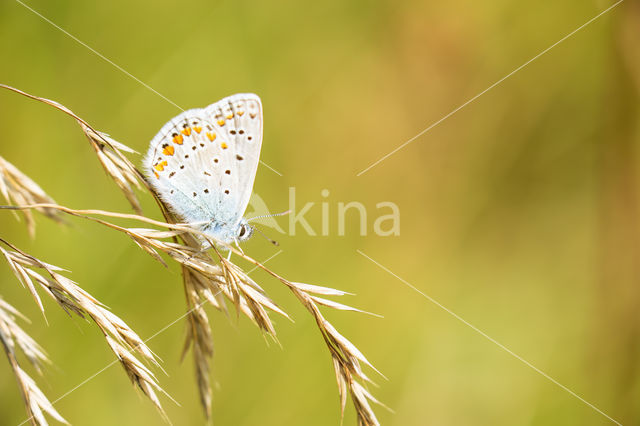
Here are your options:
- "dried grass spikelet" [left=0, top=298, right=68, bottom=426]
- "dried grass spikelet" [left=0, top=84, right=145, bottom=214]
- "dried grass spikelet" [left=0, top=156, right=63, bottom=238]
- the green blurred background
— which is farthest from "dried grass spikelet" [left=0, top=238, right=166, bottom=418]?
the green blurred background

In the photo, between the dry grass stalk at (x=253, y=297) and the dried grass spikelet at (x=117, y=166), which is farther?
the dried grass spikelet at (x=117, y=166)

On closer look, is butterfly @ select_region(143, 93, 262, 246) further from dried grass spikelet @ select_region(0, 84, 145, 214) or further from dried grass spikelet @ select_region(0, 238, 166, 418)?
dried grass spikelet @ select_region(0, 238, 166, 418)

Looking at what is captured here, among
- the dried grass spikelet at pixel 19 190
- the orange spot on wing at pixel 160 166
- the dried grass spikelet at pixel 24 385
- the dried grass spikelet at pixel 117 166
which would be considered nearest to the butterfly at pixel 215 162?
the orange spot on wing at pixel 160 166

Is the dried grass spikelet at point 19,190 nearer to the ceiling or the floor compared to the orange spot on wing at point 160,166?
nearer to the ceiling

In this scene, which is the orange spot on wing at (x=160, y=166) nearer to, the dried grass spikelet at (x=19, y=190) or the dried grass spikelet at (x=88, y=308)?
the dried grass spikelet at (x=19, y=190)

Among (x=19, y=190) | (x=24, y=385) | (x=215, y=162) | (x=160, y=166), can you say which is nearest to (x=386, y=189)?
(x=215, y=162)

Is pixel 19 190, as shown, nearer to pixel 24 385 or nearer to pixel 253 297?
pixel 24 385

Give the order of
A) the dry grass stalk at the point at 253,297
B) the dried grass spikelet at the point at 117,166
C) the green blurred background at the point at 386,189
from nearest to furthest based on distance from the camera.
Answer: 1. the dry grass stalk at the point at 253,297
2. the dried grass spikelet at the point at 117,166
3. the green blurred background at the point at 386,189
